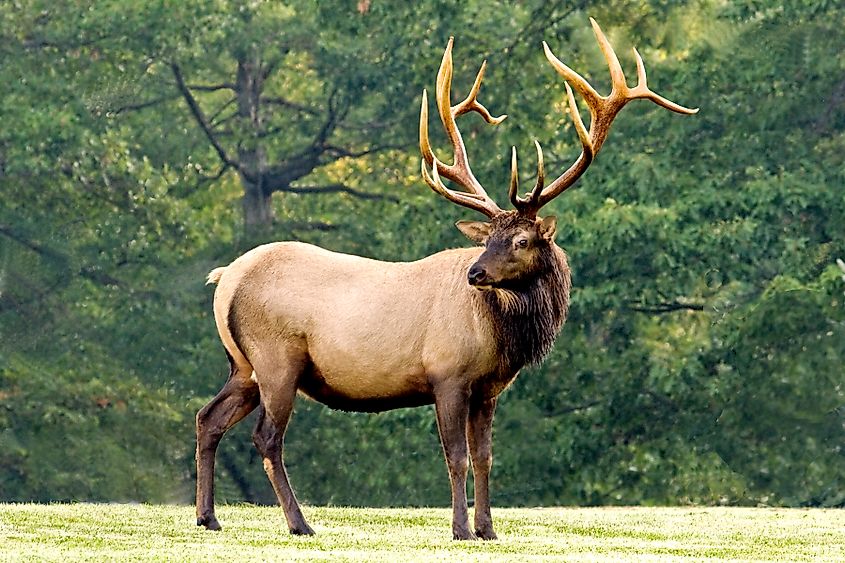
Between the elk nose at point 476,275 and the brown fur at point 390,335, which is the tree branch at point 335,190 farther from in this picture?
the elk nose at point 476,275

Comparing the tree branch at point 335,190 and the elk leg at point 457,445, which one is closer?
the elk leg at point 457,445

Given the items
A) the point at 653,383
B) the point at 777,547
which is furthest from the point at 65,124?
the point at 777,547

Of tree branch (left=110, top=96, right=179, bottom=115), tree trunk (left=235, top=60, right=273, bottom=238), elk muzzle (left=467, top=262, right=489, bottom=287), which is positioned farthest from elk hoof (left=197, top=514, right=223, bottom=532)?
Answer: tree branch (left=110, top=96, right=179, bottom=115)

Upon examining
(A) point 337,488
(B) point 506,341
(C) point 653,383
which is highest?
(B) point 506,341

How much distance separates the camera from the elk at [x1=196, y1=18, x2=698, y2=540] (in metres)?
11.5

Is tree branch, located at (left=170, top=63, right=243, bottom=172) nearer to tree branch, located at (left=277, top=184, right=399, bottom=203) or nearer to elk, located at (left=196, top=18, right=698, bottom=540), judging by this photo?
tree branch, located at (left=277, top=184, right=399, bottom=203)

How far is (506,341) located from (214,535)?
2.03m

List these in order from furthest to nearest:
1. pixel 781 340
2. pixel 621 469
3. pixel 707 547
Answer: pixel 621 469 → pixel 781 340 → pixel 707 547

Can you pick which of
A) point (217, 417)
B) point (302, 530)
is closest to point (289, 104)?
point (217, 417)

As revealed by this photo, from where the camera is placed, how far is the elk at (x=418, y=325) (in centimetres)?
1155

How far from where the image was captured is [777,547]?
11477 millimetres

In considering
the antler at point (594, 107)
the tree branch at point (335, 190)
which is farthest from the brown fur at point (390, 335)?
the tree branch at point (335, 190)

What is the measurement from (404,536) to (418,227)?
14621 millimetres

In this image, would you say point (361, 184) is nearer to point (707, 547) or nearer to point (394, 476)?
point (394, 476)
